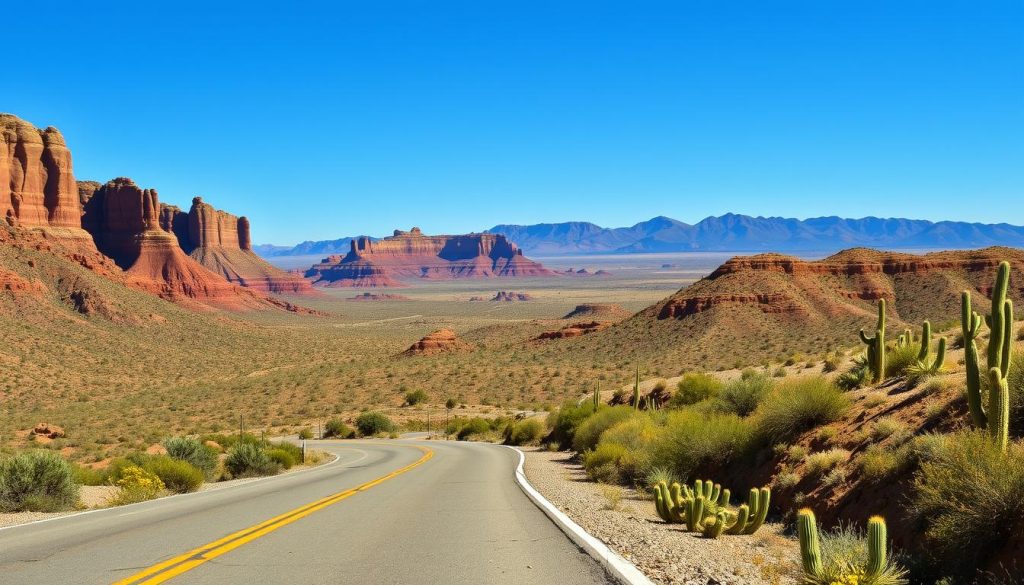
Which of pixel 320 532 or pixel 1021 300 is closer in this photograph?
pixel 320 532

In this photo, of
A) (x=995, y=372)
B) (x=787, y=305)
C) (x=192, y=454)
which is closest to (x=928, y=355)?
(x=995, y=372)

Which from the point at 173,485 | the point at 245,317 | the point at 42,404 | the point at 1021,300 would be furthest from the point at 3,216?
the point at 1021,300

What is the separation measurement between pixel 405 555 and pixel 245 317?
125 meters

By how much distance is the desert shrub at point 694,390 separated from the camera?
27.2 metres

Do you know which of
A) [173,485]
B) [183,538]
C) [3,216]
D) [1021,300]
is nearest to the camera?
[183,538]

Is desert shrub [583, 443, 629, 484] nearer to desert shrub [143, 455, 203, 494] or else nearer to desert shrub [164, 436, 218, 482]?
desert shrub [143, 455, 203, 494]

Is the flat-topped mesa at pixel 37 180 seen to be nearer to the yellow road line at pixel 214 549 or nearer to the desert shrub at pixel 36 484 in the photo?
the desert shrub at pixel 36 484

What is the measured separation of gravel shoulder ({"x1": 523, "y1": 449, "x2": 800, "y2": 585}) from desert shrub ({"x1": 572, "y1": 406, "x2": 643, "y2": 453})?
9.38 metres

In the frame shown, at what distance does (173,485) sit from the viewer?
1719 cm

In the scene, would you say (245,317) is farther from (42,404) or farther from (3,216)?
(42,404)

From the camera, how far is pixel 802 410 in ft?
45.0

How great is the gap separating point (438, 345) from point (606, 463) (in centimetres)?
5921

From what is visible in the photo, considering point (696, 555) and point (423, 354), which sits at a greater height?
point (696, 555)

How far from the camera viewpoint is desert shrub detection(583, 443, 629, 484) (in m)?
18.3
